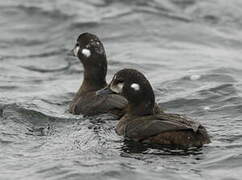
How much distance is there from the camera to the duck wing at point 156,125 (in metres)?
10.9

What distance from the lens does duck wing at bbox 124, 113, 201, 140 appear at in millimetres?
10914

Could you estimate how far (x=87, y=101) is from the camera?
43.7ft

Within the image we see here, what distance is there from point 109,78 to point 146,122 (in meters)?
5.17

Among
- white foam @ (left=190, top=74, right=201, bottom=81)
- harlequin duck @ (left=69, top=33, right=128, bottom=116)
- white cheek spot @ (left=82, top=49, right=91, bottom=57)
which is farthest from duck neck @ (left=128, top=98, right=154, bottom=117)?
white foam @ (left=190, top=74, right=201, bottom=81)

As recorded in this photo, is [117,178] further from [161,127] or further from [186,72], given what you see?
[186,72]

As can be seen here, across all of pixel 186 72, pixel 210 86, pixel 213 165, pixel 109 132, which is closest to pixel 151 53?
pixel 186 72

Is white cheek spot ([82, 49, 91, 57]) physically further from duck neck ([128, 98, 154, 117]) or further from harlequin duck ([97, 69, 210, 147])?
duck neck ([128, 98, 154, 117])

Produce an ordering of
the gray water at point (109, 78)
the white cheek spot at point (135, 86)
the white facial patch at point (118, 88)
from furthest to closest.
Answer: the white facial patch at point (118, 88) < the white cheek spot at point (135, 86) < the gray water at point (109, 78)

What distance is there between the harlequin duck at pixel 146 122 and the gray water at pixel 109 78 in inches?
5.9

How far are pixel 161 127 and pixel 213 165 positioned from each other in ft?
3.10

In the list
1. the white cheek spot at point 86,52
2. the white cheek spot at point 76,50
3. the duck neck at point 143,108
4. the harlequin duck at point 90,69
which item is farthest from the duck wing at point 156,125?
the white cheek spot at point 76,50

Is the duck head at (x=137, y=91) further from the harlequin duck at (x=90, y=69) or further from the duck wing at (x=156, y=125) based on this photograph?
the harlequin duck at (x=90, y=69)

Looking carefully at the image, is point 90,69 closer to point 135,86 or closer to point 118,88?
point 118,88

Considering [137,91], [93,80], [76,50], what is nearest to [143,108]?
[137,91]
